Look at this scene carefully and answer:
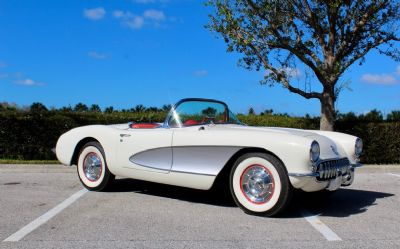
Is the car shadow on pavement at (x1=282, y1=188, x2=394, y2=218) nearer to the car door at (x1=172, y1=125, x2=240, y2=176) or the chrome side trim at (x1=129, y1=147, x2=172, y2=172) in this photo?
the car door at (x1=172, y1=125, x2=240, y2=176)

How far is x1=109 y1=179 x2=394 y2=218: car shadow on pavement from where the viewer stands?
560 centimetres

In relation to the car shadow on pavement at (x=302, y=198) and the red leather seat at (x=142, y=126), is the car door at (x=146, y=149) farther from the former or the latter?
the car shadow on pavement at (x=302, y=198)

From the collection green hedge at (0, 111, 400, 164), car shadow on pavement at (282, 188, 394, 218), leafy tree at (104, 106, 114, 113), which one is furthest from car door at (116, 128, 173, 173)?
leafy tree at (104, 106, 114, 113)

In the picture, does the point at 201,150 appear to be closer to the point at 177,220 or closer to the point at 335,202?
the point at 177,220

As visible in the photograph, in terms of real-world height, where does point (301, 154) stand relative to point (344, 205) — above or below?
above

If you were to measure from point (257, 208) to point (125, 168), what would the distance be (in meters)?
2.00

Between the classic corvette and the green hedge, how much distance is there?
430 centimetres

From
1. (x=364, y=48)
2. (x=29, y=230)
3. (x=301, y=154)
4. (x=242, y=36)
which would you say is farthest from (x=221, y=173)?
(x=364, y=48)

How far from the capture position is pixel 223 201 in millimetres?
6031

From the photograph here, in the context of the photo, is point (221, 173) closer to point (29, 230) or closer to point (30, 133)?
point (29, 230)

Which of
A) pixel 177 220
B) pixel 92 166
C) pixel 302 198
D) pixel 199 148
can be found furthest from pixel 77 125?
pixel 177 220

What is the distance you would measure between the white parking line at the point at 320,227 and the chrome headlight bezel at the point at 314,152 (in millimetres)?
676

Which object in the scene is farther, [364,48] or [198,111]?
[364,48]

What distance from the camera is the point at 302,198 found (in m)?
6.40
